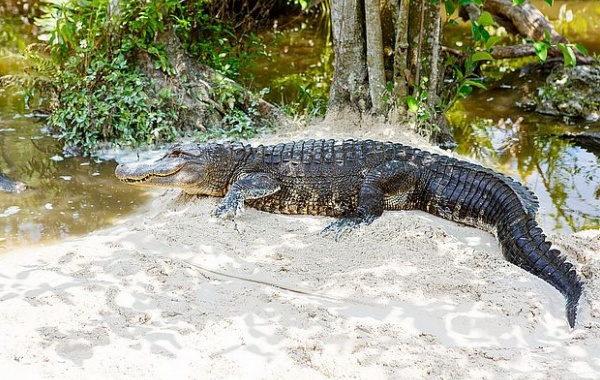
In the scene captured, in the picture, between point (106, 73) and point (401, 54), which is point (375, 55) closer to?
point (401, 54)

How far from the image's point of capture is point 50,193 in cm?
685

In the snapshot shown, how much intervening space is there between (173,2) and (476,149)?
3825mm

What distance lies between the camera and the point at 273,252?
513 centimetres

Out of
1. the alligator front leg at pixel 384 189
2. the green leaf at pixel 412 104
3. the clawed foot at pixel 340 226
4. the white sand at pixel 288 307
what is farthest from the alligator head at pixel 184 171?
the green leaf at pixel 412 104

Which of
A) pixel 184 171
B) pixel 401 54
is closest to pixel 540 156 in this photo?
pixel 401 54

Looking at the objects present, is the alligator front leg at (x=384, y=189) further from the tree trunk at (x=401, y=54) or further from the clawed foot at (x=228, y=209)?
the tree trunk at (x=401, y=54)

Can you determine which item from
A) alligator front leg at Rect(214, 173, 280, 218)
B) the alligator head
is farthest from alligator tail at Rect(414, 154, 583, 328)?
the alligator head

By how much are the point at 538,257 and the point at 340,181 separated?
1838 millimetres

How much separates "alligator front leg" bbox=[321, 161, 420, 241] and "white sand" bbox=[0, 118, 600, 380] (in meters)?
0.20

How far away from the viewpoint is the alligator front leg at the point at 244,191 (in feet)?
18.9

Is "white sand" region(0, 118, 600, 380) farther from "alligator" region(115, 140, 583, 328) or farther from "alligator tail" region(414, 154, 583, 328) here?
"alligator" region(115, 140, 583, 328)

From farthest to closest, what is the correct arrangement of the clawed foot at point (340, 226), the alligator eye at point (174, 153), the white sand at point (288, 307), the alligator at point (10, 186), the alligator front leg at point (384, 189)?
the alligator at point (10, 186)
the alligator eye at point (174, 153)
the alligator front leg at point (384, 189)
the clawed foot at point (340, 226)
the white sand at point (288, 307)

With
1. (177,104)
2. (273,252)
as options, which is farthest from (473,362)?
(177,104)

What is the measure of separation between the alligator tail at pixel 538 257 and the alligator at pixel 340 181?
113 mm
